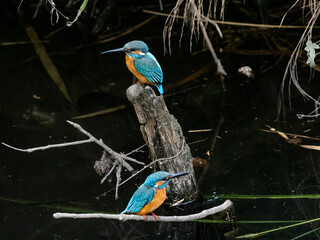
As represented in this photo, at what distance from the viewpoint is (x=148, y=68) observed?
396 cm

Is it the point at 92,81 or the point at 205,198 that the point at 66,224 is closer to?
the point at 205,198

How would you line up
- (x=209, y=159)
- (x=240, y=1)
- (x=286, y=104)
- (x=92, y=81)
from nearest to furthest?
(x=209, y=159), (x=286, y=104), (x=92, y=81), (x=240, y=1)

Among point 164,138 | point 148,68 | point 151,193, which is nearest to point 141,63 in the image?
point 148,68

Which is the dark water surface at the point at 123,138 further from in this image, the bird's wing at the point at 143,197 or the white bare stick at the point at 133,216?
the white bare stick at the point at 133,216

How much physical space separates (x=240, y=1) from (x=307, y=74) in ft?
7.14

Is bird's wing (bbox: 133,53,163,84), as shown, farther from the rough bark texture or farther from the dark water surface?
the dark water surface

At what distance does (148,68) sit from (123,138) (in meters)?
1.39

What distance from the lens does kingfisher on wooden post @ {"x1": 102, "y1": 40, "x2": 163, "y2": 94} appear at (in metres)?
3.96

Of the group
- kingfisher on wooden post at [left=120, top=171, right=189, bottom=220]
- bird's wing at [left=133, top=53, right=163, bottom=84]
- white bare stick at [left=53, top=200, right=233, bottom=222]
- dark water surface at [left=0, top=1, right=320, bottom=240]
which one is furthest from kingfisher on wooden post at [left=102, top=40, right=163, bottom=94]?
white bare stick at [left=53, top=200, right=233, bottom=222]

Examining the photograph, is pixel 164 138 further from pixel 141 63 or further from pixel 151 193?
pixel 151 193

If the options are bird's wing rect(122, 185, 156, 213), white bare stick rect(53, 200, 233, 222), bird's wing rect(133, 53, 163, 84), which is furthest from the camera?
bird's wing rect(133, 53, 163, 84)

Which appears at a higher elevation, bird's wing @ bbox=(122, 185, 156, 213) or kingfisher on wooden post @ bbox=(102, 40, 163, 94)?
kingfisher on wooden post @ bbox=(102, 40, 163, 94)

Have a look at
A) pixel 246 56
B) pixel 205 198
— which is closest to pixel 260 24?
pixel 246 56

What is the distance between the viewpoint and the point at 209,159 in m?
4.78
